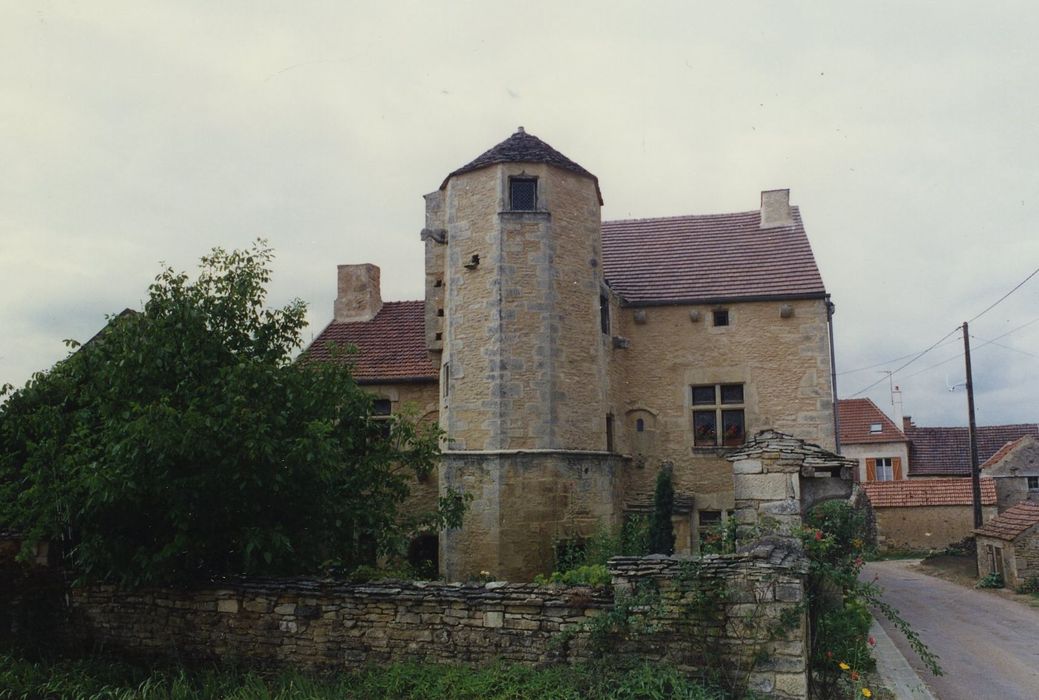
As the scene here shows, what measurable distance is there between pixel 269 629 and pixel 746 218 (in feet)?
50.6

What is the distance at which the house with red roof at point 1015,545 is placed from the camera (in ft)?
62.3

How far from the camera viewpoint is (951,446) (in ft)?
119

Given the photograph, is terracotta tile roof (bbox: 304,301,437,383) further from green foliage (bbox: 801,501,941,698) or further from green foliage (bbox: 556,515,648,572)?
green foliage (bbox: 801,501,941,698)

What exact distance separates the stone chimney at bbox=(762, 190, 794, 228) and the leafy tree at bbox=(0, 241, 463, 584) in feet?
40.6

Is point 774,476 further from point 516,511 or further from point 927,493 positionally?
point 927,493

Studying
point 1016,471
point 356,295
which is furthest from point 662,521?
point 1016,471

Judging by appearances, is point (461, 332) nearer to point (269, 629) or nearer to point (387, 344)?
point (387, 344)

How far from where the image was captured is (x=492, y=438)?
14.1m

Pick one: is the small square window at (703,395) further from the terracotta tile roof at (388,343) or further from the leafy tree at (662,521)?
the terracotta tile roof at (388,343)

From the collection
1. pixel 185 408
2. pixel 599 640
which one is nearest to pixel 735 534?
pixel 599 640

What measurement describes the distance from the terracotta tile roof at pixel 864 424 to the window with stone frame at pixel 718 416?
2118 cm

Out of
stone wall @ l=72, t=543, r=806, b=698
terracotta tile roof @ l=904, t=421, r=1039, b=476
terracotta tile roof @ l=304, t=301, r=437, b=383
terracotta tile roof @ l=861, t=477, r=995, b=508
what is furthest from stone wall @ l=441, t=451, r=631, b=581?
terracotta tile roof @ l=904, t=421, r=1039, b=476

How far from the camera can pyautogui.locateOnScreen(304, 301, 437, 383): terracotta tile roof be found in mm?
17875

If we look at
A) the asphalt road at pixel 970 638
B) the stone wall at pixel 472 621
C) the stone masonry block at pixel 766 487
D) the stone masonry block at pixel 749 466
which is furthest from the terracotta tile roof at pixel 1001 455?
the stone wall at pixel 472 621
